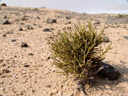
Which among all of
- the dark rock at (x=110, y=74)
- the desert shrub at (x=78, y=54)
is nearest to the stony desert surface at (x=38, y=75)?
the dark rock at (x=110, y=74)

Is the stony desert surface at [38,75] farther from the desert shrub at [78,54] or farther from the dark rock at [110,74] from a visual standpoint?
the desert shrub at [78,54]

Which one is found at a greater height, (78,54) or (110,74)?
(78,54)

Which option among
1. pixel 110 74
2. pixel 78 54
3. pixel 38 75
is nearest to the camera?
pixel 78 54

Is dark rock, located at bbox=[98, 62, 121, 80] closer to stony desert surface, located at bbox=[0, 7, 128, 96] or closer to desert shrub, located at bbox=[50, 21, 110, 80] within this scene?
stony desert surface, located at bbox=[0, 7, 128, 96]

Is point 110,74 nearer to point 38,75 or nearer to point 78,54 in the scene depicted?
point 78,54

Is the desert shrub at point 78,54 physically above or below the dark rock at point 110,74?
above

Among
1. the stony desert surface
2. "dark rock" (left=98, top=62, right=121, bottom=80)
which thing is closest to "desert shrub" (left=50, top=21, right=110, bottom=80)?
"dark rock" (left=98, top=62, right=121, bottom=80)

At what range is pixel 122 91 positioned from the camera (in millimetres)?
4031

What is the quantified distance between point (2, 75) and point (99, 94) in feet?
9.23

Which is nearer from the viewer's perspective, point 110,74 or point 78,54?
point 78,54

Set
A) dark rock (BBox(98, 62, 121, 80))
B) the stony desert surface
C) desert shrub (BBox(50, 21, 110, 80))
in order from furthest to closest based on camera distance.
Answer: dark rock (BBox(98, 62, 121, 80))
desert shrub (BBox(50, 21, 110, 80))
the stony desert surface

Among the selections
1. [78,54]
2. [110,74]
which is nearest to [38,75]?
[78,54]

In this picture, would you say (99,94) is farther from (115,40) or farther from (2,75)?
(115,40)

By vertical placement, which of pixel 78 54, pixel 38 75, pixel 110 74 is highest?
pixel 78 54
